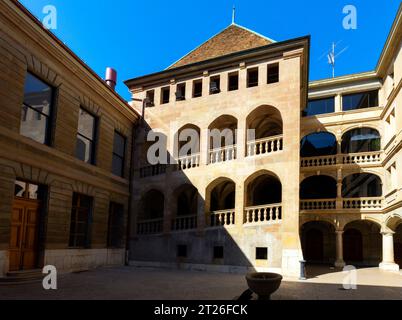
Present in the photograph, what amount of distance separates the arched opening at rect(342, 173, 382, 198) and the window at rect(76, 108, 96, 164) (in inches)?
739

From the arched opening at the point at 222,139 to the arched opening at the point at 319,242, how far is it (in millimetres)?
11536

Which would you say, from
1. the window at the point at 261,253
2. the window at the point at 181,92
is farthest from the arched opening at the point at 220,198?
the window at the point at 181,92

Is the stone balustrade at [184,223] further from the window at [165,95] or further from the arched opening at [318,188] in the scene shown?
the arched opening at [318,188]

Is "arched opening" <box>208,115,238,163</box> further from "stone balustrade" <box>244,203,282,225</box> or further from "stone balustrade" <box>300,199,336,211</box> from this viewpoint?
"stone balustrade" <box>300,199,336,211</box>

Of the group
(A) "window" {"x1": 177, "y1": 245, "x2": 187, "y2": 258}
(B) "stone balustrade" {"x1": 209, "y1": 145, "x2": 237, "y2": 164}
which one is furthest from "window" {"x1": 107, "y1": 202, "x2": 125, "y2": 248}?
(B) "stone balustrade" {"x1": 209, "y1": 145, "x2": 237, "y2": 164}

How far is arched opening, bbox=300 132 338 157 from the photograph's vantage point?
1051 inches

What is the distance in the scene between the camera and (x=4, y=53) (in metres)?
12.3

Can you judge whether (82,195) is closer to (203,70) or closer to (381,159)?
(203,70)

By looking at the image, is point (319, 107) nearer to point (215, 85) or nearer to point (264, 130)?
point (264, 130)

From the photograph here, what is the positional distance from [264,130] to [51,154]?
1500 centimetres

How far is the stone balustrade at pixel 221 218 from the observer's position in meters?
18.7

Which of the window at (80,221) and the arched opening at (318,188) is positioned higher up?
the arched opening at (318,188)
